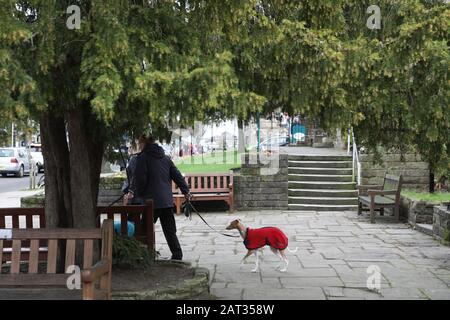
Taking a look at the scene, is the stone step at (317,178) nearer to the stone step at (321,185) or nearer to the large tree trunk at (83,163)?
the stone step at (321,185)

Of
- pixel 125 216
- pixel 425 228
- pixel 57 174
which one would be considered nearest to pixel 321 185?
pixel 425 228

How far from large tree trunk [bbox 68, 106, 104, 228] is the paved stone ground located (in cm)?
164

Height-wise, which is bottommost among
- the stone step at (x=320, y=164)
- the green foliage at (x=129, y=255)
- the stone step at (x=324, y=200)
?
the stone step at (x=324, y=200)

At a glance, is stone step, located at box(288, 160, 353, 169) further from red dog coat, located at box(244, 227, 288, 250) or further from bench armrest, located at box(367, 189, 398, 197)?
red dog coat, located at box(244, 227, 288, 250)

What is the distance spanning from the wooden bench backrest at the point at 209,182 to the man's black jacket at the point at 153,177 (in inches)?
245

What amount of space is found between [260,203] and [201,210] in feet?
4.67

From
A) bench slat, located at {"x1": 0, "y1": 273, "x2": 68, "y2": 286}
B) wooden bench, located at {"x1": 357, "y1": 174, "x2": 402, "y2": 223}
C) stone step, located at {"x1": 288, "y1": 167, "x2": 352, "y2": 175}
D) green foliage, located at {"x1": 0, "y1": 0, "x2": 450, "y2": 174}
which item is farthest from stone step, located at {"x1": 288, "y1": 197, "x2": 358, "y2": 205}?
bench slat, located at {"x1": 0, "y1": 273, "x2": 68, "y2": 286}

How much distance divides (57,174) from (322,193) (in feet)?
30.7

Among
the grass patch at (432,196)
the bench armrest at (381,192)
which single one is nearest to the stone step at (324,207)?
the grass patch at (432,196)

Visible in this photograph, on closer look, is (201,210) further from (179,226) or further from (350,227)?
(350,227)

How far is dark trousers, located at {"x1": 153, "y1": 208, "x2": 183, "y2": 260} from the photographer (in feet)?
24.6

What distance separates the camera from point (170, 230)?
7602 millimetres

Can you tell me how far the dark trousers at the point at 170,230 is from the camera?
7.48m

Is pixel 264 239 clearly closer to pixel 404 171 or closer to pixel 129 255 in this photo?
pixel 129 255
